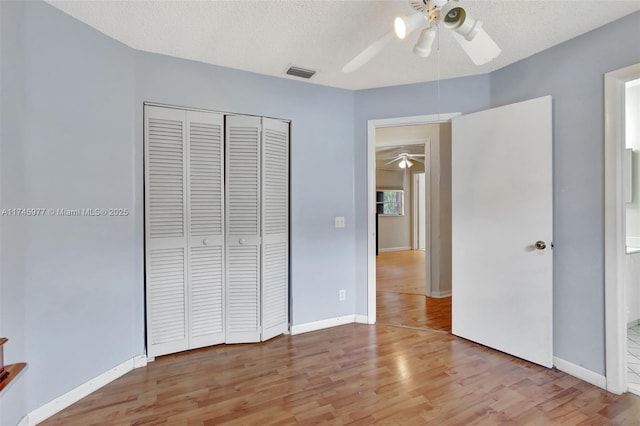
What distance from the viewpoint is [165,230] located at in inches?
93.8

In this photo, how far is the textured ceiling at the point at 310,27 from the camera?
69.3 inches

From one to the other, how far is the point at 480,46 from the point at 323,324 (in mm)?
2543

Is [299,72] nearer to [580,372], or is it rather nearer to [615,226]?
[615,226]

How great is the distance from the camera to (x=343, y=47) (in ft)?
7.30

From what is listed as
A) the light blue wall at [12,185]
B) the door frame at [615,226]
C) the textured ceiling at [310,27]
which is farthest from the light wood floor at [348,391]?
the textured ceiling at [310,27]

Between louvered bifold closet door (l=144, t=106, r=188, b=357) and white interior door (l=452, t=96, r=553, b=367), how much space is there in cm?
239

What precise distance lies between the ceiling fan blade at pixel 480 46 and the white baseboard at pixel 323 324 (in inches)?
96.1

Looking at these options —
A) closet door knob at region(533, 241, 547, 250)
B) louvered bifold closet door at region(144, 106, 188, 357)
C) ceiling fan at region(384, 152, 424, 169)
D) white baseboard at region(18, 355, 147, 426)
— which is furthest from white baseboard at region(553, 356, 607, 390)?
ceiling fan at region(384, 152, 424, 169)

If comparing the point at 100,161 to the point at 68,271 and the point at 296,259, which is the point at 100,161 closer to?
the point at 68,271

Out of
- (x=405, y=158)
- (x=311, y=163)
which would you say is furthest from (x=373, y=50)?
(x=405, y=158)

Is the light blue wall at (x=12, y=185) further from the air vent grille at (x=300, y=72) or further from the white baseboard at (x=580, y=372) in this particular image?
the white baseboard at (x=580, y=372)

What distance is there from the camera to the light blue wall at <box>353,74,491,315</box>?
2.75 metres

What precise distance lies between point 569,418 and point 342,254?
1944 millimetres

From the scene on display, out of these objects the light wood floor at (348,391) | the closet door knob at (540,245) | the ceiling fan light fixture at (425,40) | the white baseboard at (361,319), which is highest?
the ceiling fan light fixture at (425,40)
